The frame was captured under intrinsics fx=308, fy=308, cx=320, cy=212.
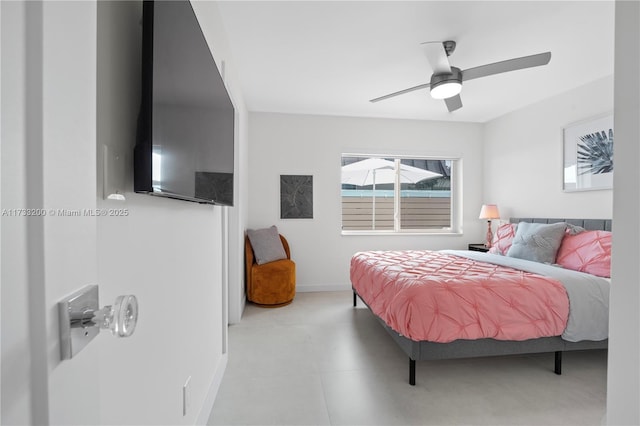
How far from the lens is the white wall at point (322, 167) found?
4.41 m

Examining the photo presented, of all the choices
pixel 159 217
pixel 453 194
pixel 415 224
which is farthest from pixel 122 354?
pixel 453 194

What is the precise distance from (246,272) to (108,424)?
3.14 metres

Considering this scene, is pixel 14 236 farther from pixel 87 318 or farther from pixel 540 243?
pixel 540 243

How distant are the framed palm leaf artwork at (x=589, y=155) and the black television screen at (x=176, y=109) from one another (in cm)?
369

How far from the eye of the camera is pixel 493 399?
1.95m

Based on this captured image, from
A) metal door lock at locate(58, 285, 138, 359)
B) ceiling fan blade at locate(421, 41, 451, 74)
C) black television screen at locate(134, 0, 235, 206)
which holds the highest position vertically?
ceiling fan blade at locate(421, 41, 451, 74)

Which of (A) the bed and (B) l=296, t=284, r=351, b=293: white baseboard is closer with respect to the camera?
(A) the bed

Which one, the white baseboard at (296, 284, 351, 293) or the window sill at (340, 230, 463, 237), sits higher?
the window sill at (340, 230, 463, 237)

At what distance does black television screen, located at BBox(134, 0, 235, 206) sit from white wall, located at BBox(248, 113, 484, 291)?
→ 9.70ft

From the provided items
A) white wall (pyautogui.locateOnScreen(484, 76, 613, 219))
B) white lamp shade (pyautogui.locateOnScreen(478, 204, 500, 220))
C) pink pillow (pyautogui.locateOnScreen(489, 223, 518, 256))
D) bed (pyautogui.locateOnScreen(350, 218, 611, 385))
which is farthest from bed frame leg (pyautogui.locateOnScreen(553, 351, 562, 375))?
white lamp shade (pyautogui.locateOnScreen(478, 204, 500, 220))

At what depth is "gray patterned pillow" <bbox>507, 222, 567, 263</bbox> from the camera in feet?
9.87

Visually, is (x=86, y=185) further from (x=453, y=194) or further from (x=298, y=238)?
(x=453, y=194)

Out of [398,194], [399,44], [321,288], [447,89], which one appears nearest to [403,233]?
[398,194]

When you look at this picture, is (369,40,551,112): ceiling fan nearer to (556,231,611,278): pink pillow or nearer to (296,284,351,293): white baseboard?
(556,231,611,278): pink pillow
